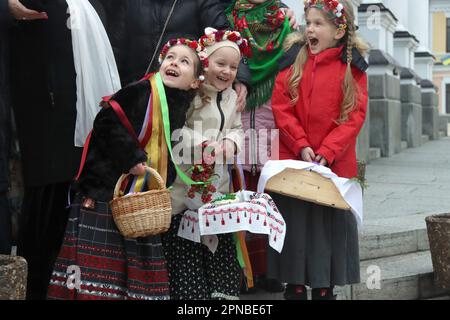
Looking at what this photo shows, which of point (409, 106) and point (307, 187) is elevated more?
point (409, 106)

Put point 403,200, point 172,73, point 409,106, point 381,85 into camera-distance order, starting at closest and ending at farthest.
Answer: point 172,73
point 403,200
point 381,85
point 409,106

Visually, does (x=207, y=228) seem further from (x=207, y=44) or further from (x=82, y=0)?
(x=82, y=0)

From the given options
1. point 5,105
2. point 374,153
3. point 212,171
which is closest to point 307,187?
point 212,171

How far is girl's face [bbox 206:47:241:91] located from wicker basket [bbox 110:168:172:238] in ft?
2.14

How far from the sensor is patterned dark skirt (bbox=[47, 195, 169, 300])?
12.1 ft

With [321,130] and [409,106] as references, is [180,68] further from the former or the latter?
[409,106]

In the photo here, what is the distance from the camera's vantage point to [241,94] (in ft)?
14.0

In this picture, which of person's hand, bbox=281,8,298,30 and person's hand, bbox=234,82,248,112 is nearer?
person's hand, bbox=234,82,248,112

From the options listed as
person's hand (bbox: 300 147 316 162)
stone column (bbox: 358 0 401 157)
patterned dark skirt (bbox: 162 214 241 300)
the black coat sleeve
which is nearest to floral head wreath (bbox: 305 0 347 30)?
person's hand (bbox: 300 147 316 162)

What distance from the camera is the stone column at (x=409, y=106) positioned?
1529 centimetres

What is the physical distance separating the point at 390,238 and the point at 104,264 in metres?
2.67

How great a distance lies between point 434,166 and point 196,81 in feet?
28.9

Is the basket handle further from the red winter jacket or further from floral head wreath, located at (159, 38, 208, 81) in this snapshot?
the red winter jacket
